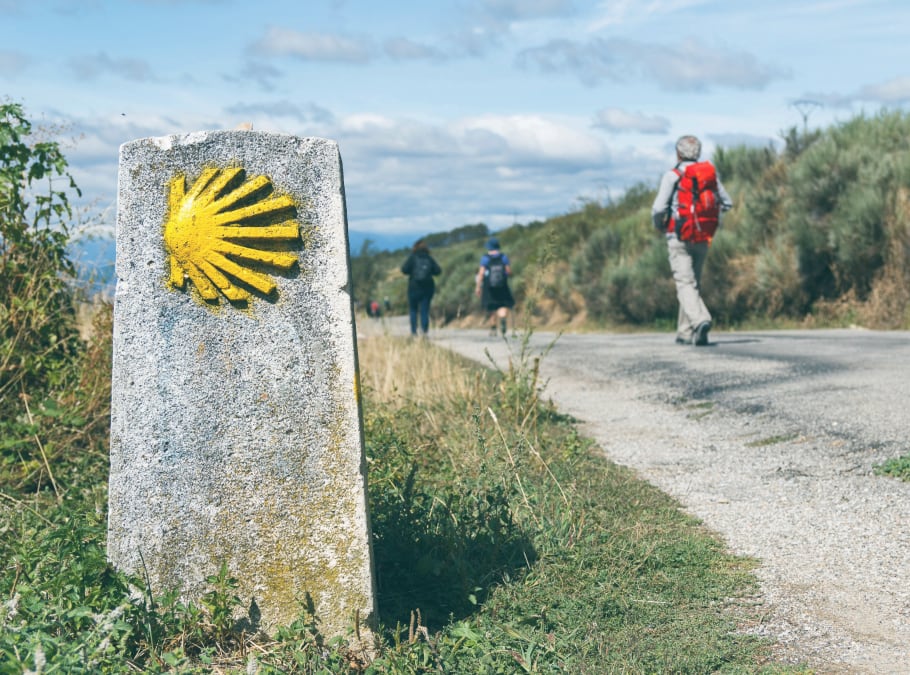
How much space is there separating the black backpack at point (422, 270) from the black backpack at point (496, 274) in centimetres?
91

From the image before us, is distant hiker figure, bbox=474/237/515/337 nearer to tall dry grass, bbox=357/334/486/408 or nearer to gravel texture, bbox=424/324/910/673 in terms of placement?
gravel texture, bbox=424/324/910/673

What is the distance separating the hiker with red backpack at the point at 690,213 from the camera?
10539 millimetres

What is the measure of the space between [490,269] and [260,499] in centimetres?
1228

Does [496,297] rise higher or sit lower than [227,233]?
lower

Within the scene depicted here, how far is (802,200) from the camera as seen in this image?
53.6 feet

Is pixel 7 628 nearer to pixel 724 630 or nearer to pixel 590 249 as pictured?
pixel 724 630

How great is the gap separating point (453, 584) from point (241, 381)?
3.95ft

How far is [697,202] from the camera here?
10.5 m

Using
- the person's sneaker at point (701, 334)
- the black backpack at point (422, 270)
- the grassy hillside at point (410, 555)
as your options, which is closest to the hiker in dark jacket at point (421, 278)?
the black backpack at point (422, 270)

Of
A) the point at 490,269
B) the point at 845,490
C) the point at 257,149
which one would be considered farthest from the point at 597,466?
the point at 490,269

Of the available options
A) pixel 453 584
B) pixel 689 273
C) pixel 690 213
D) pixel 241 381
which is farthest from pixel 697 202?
pixel 241 381

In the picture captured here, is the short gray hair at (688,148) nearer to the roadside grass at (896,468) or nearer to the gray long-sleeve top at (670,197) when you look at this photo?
the gray long-sleeve top at (670,197)

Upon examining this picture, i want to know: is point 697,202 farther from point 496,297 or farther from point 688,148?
point 496,297

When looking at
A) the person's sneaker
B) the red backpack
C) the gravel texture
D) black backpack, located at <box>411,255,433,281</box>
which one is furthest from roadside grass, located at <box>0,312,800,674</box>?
black backpack, located at <box>411,255,433,281</box>
